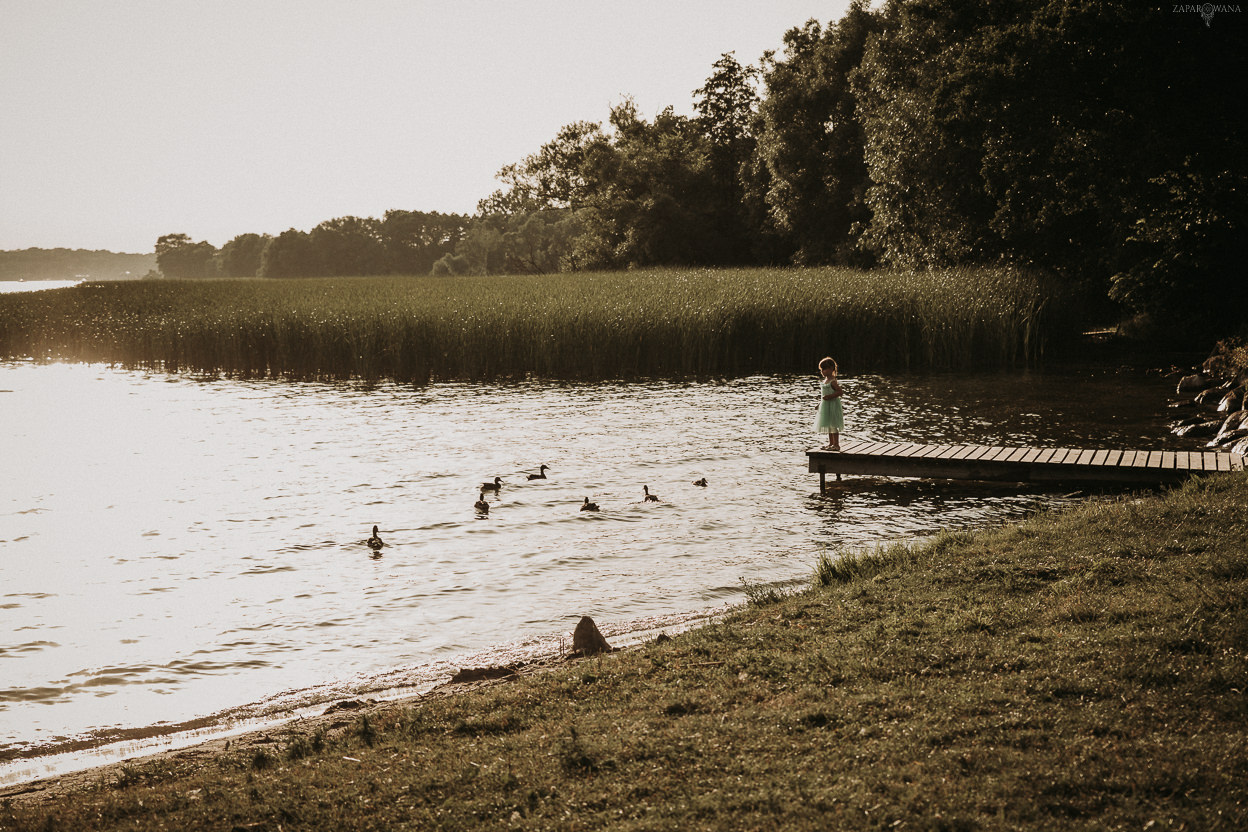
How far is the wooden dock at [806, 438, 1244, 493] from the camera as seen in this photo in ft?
43.2

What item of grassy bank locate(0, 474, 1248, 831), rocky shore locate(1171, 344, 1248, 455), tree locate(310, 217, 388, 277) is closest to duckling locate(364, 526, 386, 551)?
grassy bank locate(0, 474, 1248, 831)

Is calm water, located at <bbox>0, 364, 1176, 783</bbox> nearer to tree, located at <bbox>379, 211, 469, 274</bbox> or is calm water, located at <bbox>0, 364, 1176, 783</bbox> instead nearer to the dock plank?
the dock plank

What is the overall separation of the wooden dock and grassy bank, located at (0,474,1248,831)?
18.6ft

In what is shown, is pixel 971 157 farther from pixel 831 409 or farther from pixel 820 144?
pixel 831 409

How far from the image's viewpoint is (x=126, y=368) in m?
34.4

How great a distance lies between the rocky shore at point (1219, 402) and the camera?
643 inches

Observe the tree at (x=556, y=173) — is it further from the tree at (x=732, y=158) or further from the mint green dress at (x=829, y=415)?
the mint green dress at (x=829, y=415)

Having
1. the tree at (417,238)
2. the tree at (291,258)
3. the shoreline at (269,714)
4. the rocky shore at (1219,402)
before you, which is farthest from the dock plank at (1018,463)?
the tree at (417,238)

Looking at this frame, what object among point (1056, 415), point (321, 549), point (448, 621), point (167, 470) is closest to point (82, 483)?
point (167, 470)

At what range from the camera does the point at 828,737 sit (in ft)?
17.2

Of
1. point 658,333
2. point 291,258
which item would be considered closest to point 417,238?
point 291,258

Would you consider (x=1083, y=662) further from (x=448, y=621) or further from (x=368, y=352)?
(x=368, y=352)

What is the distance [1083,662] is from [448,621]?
6027mm

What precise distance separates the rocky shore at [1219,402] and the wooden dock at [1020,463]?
1.52 metres
